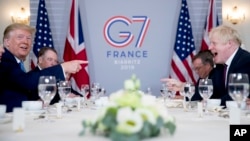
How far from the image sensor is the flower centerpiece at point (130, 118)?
1.01m

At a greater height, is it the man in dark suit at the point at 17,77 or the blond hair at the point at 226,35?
the blond hair at the point at 226,35

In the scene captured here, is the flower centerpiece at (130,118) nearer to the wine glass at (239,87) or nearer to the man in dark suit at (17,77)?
the wine glass at (239,87)

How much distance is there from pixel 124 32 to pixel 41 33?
1.16m

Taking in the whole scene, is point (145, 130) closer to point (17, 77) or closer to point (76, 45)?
point (17, 77)

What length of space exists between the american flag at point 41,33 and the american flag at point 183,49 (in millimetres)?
1758

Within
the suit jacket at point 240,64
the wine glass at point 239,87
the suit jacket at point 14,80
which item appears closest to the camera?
the wine glass at point 239,87

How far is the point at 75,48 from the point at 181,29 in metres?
1.50

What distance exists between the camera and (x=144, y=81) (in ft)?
16.8

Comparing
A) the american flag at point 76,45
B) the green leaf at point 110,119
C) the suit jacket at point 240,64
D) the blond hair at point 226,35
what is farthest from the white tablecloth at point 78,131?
the american flag at point 76,45

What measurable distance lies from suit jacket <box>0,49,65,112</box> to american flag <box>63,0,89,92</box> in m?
1.88

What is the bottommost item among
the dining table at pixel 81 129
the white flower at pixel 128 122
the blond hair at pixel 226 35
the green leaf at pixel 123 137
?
the dining table at pixel 81 129

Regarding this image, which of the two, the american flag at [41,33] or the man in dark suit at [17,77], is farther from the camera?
the american flag at [41,33]

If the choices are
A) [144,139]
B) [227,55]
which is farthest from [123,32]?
[144,139]

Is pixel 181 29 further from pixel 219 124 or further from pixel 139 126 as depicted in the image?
pixel 139 126
